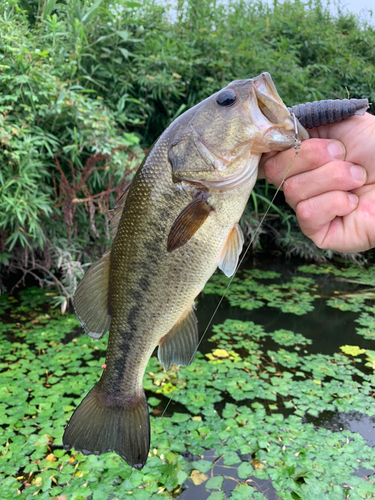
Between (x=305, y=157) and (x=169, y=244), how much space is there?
0.60 meters

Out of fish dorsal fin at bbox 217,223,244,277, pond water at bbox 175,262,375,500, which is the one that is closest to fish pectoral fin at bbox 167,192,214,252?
fish dorsal fin at bbox 217,223,244,277

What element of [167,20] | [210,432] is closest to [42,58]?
[167,20]

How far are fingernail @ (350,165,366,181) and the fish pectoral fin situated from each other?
1.91 feet

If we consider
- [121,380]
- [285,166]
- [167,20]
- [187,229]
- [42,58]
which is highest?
[167,20]

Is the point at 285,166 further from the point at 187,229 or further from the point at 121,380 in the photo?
the point at 121,380

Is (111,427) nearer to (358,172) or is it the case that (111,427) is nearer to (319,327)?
(358,172)

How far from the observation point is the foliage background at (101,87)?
3453 mm

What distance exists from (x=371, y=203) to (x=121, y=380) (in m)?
1.18

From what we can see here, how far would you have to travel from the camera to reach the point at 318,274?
6.30 meters

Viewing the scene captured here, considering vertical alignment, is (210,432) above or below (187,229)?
below

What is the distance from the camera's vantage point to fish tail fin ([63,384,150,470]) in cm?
139

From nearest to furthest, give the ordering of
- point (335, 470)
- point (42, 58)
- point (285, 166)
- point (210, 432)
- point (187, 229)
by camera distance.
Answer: point (187, 229), point (285, 166), point (335, 470), point (210, 432), point (42, 58)

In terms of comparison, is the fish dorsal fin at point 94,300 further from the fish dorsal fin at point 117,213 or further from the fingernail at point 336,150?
the fingernail at point 336,150

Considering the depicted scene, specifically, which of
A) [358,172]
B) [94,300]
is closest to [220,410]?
[94,300]
